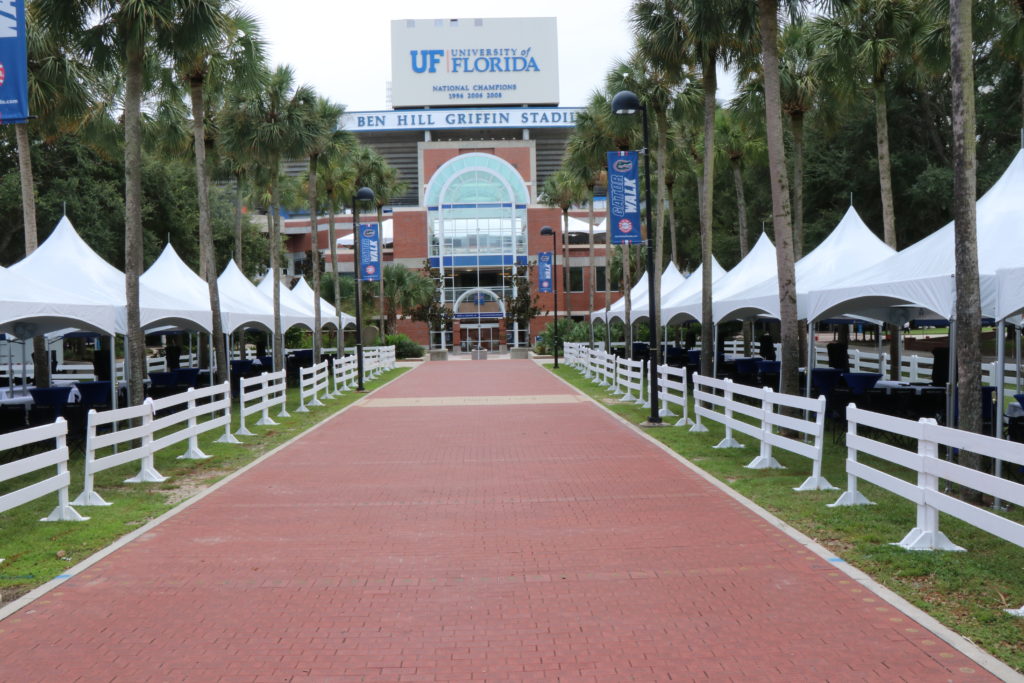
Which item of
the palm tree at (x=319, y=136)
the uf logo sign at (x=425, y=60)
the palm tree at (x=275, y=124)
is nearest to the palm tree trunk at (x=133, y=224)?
the palm tree at (x=275, y=124)

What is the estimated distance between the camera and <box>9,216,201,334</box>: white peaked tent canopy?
1759 cm

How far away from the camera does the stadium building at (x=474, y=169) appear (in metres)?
72.1

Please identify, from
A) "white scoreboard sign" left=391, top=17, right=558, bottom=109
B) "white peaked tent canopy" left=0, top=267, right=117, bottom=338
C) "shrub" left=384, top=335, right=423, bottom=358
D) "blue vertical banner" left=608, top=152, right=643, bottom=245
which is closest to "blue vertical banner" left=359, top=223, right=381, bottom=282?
"blue vertical banner" left=608, top=152, right=643, bottom=245

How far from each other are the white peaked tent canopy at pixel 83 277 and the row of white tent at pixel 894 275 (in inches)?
480

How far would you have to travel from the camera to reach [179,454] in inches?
572

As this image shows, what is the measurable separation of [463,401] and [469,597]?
17.8 meters

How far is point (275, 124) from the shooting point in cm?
2847

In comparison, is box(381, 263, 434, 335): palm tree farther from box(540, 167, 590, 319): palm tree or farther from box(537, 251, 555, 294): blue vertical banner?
box(537, 251, 555, 294): blue vertical banner

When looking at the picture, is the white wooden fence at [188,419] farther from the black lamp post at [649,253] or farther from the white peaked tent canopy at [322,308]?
the white peaked tent canopy at [322,308]

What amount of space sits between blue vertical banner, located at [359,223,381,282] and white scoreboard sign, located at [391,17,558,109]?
61593 millimetres

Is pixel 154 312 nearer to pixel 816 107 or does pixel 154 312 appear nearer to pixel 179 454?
pixel 179 454

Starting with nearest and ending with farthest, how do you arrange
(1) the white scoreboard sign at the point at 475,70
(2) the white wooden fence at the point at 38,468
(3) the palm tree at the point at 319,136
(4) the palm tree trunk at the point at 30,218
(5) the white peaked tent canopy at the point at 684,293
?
(2) the white wooden fence at the point at 38,468, (4) the palm tree trunk at the point at 30,218, (5) the white peaked tent canopy at the point at 684,293, (3) the palm tree at the point at 319,136, (1) the white scoreboard sign at the point at 475,70

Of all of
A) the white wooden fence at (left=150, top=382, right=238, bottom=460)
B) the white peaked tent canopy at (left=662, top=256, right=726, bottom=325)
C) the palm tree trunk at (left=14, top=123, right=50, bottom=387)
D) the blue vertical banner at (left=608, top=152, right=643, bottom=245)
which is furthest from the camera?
the white peaked tent canopy at (left=662, top=256, right=726, bottom=325)

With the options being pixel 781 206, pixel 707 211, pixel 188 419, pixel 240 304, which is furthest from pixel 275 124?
pixel 781 206
